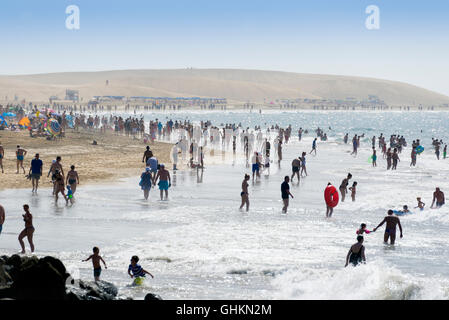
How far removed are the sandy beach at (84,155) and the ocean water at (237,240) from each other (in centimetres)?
197

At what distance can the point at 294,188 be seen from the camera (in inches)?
1012

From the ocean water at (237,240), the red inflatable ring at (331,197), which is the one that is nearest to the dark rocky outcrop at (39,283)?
the ocean water at (237,240)

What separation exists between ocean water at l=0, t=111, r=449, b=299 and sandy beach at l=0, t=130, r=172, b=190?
197cm

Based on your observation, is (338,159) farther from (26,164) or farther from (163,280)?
(163,280)

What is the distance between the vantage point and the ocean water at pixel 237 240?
11695 mm

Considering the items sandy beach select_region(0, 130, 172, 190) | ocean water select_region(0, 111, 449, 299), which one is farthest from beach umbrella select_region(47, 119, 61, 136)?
ocean water select_region(0, 111, 449, 299)

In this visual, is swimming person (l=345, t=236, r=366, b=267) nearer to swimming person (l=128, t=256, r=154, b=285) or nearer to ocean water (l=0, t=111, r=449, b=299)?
ocean water (l=0, t=111, r=449, b=299)

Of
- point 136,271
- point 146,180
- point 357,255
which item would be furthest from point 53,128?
point 357,255

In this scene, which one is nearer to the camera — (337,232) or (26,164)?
(337,232)

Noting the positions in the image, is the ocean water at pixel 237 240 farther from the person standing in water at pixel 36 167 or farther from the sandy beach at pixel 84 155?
the sandy beach at pixel 84 155

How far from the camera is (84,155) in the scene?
33.8m

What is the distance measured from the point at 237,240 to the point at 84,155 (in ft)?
66.0

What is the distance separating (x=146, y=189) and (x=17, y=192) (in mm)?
4529
